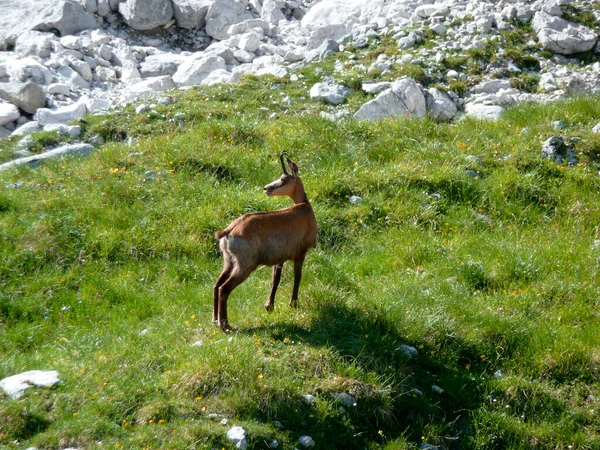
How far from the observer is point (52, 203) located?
11586 mm

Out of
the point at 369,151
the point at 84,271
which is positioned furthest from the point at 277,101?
the point at 84,271

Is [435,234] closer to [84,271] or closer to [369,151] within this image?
[369,151]

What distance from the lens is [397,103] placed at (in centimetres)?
1493

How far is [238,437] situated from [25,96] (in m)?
13.4

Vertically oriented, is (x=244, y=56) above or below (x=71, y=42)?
below

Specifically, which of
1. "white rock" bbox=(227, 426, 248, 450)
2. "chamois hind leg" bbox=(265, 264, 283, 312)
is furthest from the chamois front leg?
"white rock" bbox=(227, 426, 248, 450)

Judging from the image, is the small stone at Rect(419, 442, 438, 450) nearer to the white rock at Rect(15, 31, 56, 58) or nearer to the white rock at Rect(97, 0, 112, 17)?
the white rock at Rect(15, 31, 56, 58)

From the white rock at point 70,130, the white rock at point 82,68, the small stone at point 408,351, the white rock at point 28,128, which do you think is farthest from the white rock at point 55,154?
the small stone at point 408,351

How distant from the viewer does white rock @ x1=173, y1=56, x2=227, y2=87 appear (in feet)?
63.6

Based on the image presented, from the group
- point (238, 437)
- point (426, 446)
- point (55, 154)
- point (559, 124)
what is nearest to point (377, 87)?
point (559, 124)

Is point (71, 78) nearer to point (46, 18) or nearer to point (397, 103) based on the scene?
point (46, 18)

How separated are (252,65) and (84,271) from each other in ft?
33.9

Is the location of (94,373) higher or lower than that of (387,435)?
higher

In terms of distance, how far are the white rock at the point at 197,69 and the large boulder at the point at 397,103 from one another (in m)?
6.19
